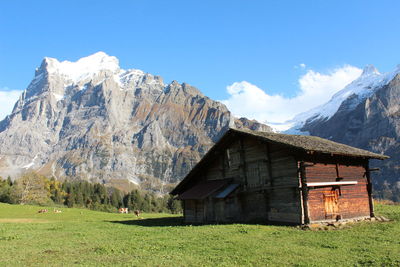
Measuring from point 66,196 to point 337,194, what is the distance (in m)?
111

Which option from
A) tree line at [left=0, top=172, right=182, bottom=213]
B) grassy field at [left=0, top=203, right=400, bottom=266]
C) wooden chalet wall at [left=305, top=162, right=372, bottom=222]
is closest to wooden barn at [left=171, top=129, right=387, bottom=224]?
wooden chalet wall at [left=305, top=162, right=372, bottom=222]

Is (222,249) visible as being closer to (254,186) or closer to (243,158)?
(254,186)

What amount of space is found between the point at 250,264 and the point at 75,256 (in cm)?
831

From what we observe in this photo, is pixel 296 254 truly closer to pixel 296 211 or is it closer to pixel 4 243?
pixel 296 211


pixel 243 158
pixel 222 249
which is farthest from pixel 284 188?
pixel 222 249

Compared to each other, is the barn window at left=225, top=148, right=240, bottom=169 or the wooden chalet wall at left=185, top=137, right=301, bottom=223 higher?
the barn window at left=225, top=148, right=240, bottom=169

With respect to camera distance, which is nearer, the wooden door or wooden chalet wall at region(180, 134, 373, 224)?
wooden chalet wall at region(180, 134, 373, 224)

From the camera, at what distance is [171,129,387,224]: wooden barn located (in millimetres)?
26828

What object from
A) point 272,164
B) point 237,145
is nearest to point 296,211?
point 272,164

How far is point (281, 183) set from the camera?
28156 millimetres

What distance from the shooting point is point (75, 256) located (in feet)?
52.7

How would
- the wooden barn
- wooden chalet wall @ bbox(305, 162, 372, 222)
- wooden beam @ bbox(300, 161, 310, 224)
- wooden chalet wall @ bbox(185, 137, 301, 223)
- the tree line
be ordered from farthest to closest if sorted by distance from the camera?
the tree line, wooden chalet wall @ bbox(185, 137, 301, 223), wooden chalet wall @ bbox(305, 162, 372, 222), the wooden barn, wooden beam @ bbox(300, 161, 310, 224)

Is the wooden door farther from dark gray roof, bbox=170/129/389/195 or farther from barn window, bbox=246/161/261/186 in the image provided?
barn window, bbox=246/161/261/186

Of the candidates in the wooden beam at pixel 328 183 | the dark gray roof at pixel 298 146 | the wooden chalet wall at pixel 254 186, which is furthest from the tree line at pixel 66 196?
the wooden beam at pixel 328 183
